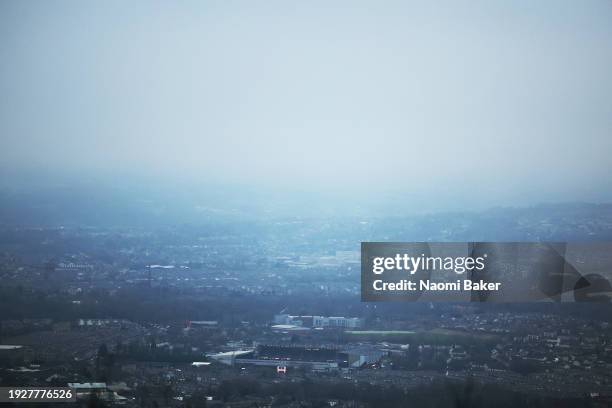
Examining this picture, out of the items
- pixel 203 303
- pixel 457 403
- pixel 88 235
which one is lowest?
pixel 457 403

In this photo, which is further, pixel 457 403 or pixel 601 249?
pixel 601 249

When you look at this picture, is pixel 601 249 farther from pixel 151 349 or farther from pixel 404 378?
pixel 151 349

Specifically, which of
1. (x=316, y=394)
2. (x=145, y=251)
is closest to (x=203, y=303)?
(x=145, y=251)

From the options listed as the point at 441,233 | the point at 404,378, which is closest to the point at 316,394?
the point at 404,378

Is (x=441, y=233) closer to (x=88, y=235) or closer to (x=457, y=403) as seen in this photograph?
(x=457, y=403)

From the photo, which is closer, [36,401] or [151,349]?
[36,401]

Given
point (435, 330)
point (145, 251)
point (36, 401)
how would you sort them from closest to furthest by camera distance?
point (36, 401) < point (435, 330) < point (145, 251)

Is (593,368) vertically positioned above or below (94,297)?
below

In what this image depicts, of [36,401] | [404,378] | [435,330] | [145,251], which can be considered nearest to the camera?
[36,401]

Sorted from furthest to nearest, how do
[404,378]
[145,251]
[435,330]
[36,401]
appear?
[145,251]
[435,330]
[404,378]
[36,401]
